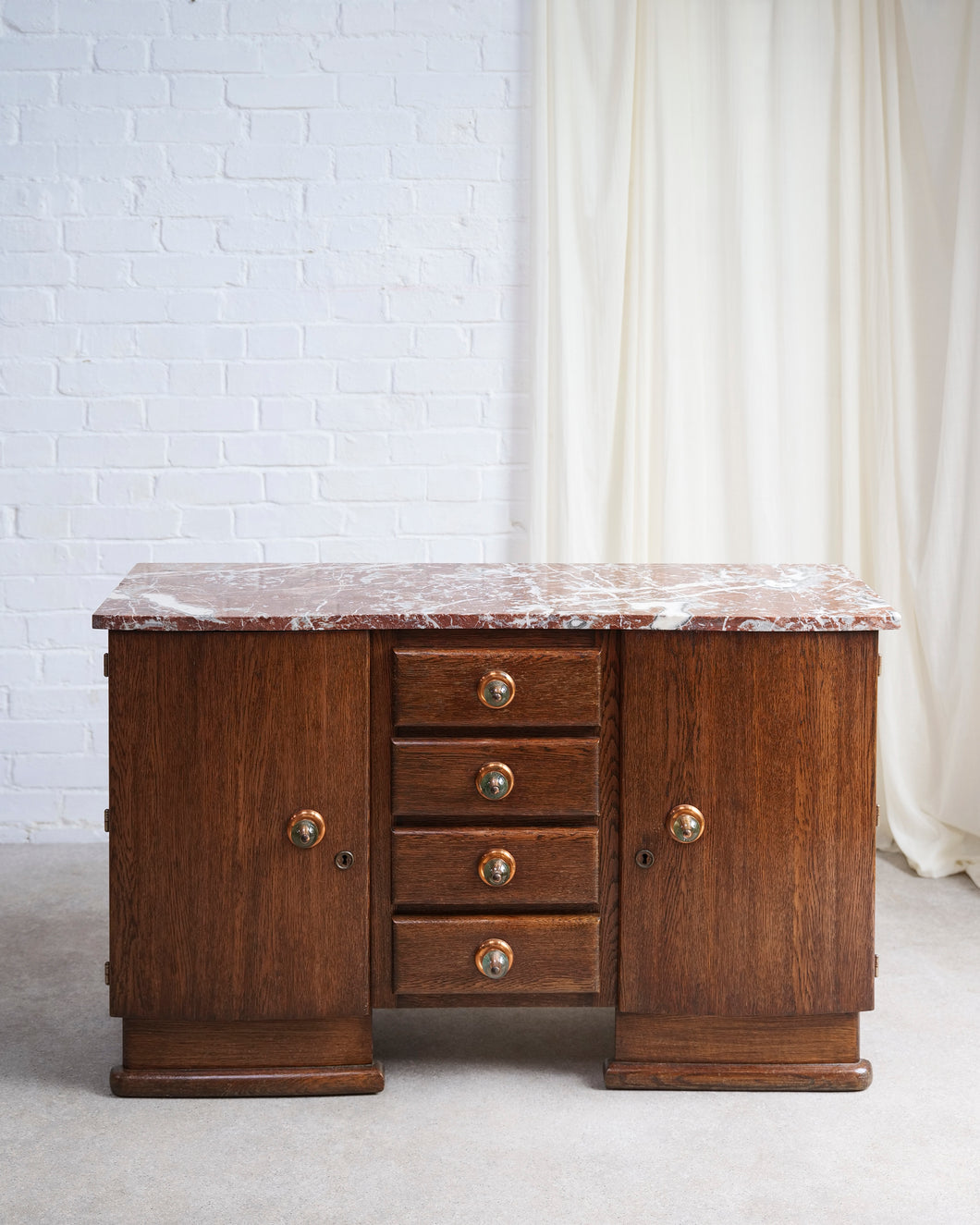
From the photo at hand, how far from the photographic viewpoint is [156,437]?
277 cm

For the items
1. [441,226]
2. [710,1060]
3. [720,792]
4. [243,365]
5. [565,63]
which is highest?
[565,63]

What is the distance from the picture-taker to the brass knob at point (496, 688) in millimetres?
1806

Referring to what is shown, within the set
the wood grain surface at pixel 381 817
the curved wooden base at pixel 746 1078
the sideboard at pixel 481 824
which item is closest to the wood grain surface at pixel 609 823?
the sideboard at pixel 481 824

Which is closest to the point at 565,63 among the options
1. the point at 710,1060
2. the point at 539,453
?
the point at 539,453

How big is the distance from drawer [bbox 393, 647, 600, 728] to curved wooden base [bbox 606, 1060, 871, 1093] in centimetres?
52

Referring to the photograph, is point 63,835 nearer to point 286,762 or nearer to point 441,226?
point 286,762

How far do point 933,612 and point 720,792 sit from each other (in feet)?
3.79

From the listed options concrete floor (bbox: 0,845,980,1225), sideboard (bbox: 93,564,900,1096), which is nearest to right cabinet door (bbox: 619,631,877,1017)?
sideboard (bbox: 93,564,900,1096)

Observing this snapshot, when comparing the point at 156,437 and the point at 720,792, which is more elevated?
the point at 156,437

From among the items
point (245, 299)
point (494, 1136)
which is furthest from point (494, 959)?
point (245, 299)

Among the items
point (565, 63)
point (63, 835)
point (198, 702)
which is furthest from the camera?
point (63, 835)

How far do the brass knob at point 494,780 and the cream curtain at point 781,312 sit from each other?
977 millimetres

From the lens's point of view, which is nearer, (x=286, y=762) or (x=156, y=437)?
(x=286, y=762)

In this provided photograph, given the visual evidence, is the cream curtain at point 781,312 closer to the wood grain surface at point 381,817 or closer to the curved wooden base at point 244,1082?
the wood grain surface at point 381,817
